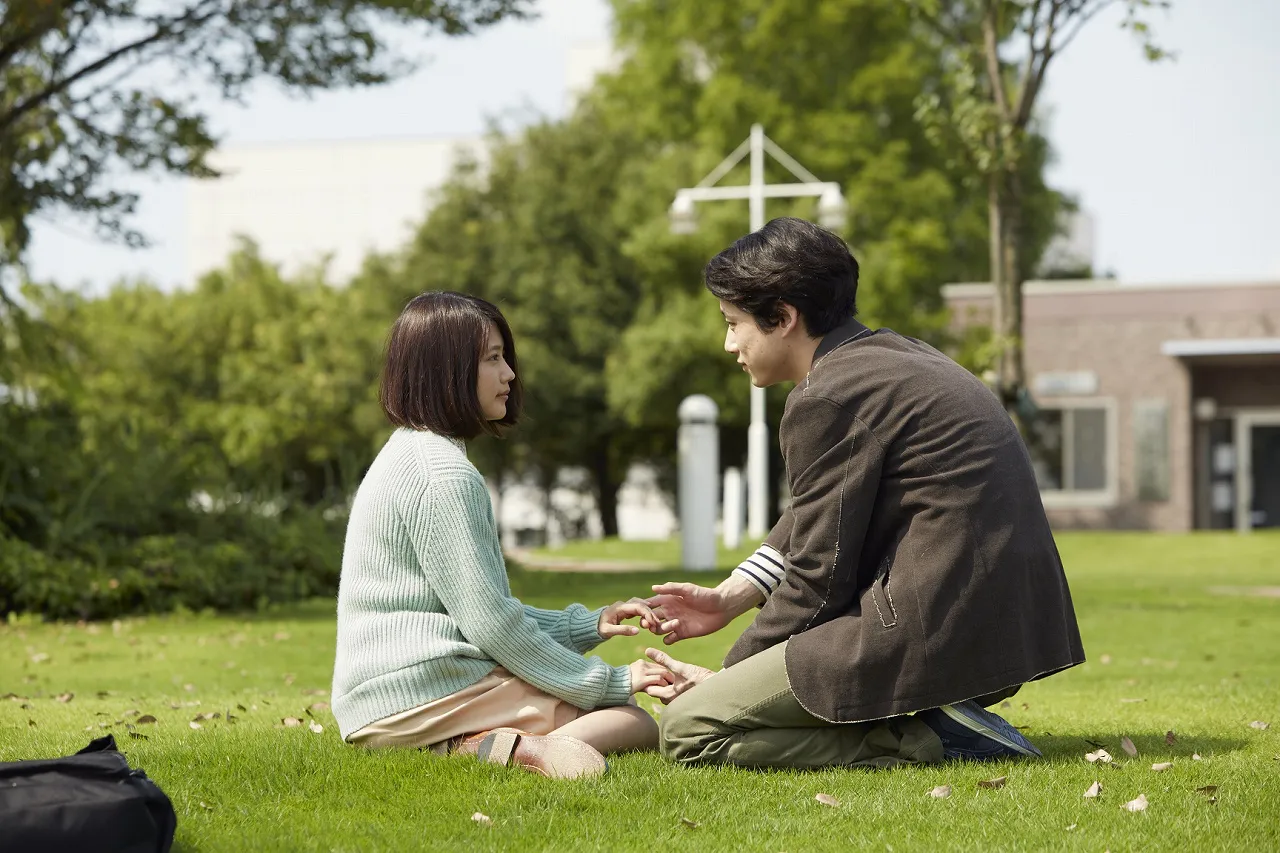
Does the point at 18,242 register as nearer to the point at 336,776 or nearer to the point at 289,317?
the point at 336,776

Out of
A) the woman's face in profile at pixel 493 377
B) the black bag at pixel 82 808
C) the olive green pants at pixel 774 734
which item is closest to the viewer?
the black bag at pixel 82 808

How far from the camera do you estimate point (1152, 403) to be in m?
30.8

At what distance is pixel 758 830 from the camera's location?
3744 mm

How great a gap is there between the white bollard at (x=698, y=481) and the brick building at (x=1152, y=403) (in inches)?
653

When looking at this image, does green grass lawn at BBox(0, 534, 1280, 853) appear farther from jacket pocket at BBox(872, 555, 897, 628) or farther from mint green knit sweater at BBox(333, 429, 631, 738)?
jacket pocket at BBox(872, 555, 897, 628)

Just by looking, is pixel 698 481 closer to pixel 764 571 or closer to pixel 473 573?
pixel 764 571

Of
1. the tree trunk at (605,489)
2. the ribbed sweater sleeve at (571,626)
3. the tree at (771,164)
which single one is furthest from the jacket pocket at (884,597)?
the tree trunk at (605,489)

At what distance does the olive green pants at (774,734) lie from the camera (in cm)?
449

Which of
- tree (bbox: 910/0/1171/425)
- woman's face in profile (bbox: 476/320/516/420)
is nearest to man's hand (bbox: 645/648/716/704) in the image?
woman's face in profile (bbox: 476/320/516/420)

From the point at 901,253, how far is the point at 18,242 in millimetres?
20309

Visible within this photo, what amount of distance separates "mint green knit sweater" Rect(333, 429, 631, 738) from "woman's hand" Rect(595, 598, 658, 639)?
0.18 meters

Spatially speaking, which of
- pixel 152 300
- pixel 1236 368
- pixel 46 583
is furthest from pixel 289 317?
pixel 46 583

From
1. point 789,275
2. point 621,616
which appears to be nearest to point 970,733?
point 621,616

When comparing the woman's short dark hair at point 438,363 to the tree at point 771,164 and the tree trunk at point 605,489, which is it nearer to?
the tree at point 771,164
